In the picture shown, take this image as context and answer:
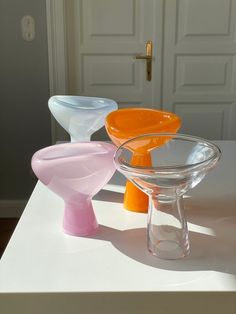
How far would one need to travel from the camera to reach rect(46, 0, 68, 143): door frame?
293 cm

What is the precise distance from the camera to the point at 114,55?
3039mm

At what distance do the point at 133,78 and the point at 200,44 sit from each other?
43 cm

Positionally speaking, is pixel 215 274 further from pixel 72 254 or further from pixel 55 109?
pixel 55 109

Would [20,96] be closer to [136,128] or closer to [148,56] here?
[148,56]

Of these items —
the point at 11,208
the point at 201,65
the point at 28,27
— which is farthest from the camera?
the point at 11,208

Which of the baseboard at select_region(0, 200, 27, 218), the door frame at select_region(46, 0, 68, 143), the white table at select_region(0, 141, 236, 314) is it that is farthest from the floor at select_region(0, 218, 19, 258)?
the white table at select_region(0, 141, 236, 314)

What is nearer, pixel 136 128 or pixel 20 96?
pixel 136 128

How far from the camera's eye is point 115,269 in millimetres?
993

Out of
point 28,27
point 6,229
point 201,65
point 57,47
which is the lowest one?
point 6,229

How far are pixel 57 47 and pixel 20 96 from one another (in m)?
0.36

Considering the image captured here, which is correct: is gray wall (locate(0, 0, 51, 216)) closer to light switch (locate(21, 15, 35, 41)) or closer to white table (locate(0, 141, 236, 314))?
Answer: light switch (locate(21, 15, 35, 41))

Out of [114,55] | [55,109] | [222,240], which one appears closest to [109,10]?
[114,55]

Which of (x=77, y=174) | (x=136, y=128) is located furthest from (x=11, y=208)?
(x=77, y=174)

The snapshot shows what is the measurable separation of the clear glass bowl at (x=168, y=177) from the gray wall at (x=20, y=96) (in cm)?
193
